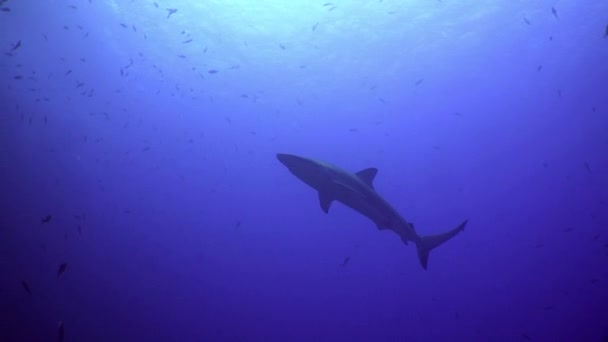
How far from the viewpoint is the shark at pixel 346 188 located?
7.59 metres

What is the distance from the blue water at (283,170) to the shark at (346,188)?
219 inches

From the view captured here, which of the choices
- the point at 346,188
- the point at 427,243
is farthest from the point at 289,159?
the point at 427,243

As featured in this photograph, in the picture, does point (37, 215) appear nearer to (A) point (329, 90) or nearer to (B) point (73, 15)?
A: (B) point (73, 15)

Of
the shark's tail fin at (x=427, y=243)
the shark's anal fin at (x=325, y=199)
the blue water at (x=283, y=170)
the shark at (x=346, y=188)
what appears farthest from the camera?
the blue water at (x=283, y=170)

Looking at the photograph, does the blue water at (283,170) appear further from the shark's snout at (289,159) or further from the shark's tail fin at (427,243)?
the shark's tail fin at (427,243)

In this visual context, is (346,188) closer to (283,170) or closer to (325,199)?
(325,199)

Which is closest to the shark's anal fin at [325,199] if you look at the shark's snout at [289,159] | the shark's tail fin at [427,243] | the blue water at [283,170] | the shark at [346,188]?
the shark at [346,188]

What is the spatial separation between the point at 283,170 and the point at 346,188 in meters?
45.2

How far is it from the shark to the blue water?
557 centimetres

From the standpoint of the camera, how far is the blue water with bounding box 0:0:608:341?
2322 centimetres

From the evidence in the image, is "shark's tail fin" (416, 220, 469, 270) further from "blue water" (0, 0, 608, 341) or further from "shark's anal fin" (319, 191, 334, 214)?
"blue water" (0, 0, 608, 341)

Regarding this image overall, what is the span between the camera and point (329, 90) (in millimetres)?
33000

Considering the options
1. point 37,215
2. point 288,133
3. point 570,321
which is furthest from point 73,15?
point 570,321

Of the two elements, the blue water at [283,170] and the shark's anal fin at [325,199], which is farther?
the blue water at [283,170]
